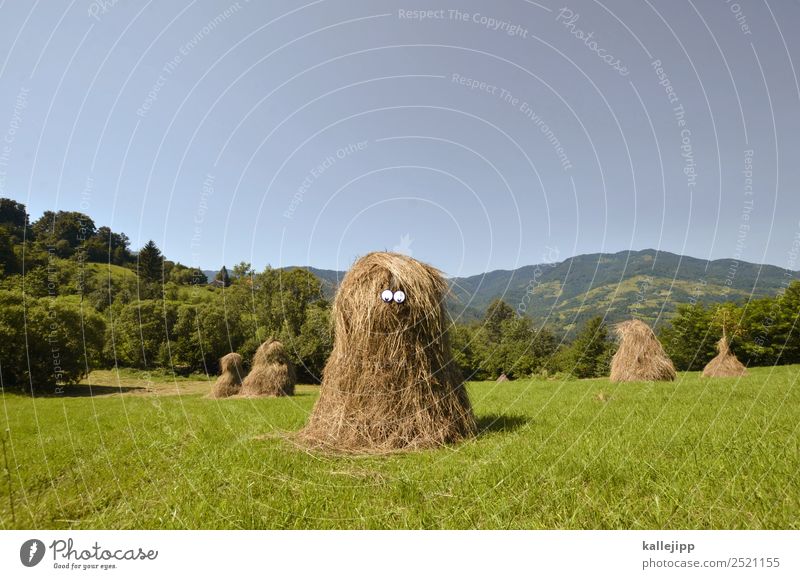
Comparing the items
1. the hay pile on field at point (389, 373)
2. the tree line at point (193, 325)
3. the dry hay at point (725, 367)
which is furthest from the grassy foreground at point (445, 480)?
the dry hay at point (725, 367)

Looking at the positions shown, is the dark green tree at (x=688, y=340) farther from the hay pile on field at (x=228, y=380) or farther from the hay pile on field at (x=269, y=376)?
the hay pile on field at (x=228, y=380)

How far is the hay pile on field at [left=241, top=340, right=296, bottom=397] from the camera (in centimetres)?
1928

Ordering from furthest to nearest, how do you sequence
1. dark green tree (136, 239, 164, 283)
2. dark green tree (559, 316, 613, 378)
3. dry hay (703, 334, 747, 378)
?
dark green tree (136, 239, 164, 283), dark green tree (559, 316, 613, 378), dry hay (703, 334, 747, 378)

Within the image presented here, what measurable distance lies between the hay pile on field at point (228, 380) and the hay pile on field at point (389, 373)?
15.3m

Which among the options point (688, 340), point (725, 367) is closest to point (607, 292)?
point (688, 340)

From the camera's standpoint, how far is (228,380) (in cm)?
2033

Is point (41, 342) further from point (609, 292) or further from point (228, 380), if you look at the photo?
point (609, 292)

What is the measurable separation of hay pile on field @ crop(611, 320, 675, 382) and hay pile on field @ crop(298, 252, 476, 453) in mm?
15363

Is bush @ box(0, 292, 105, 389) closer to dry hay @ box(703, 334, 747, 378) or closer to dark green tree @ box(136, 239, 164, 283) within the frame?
dark green tree @ box(136, 239, 164, 283)

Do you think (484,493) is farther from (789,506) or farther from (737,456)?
(737,456)

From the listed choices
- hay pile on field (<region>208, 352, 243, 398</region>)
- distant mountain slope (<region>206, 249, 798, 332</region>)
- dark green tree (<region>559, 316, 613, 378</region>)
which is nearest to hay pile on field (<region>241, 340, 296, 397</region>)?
hay pile on field (<region>208, 352, 243, 398</region>)

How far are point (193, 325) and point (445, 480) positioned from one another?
21.4 meters

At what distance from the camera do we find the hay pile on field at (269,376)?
1928 centimetres

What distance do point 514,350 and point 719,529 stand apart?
41847 millimetres
